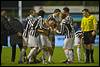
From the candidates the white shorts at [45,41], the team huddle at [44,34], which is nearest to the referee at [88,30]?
the team huddle at [44,34]

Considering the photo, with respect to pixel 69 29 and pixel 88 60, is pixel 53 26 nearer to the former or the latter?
pixel 69 29

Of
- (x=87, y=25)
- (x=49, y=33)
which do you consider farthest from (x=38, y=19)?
(x=87, y=25)

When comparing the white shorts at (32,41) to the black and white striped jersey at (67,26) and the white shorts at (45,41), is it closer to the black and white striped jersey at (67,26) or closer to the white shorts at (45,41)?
the white shorts at (45,41)

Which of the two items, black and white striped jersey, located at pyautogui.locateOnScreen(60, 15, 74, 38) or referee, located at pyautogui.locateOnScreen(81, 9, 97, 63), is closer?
black and white striped jersey, located at pyautogui.locateOnScreen(60, 15, 74, 38)

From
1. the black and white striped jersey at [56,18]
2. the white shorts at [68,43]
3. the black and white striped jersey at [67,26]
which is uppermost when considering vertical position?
Answer: the black and white striped jersey at [56,18]

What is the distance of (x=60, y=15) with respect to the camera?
57.1 ft

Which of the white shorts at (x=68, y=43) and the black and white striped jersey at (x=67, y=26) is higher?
the black and white striped jersey at (x=67, y=26)

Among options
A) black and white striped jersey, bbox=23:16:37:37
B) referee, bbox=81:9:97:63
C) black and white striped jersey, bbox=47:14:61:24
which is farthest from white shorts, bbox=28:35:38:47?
referee, bbox=81:9:97:63

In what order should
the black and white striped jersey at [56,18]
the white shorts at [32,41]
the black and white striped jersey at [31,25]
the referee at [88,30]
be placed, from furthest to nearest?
the referee at [88,30], the black and white striped jersey at [56,18], the black and white striped jersey at [31,25], the white shorts at [32,41]

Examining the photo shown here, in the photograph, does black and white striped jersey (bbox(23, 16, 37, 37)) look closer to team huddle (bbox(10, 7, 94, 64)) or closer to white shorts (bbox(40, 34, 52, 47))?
team huddle (bbox(10, 7, 94, 64))

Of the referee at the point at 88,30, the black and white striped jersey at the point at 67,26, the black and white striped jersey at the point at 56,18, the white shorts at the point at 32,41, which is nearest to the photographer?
the white shorts at the point at 32,41

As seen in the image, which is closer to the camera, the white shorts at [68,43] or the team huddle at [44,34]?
the team huddle at [44,34]

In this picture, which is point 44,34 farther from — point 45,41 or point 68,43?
point 68,43

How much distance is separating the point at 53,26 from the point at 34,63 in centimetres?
150
